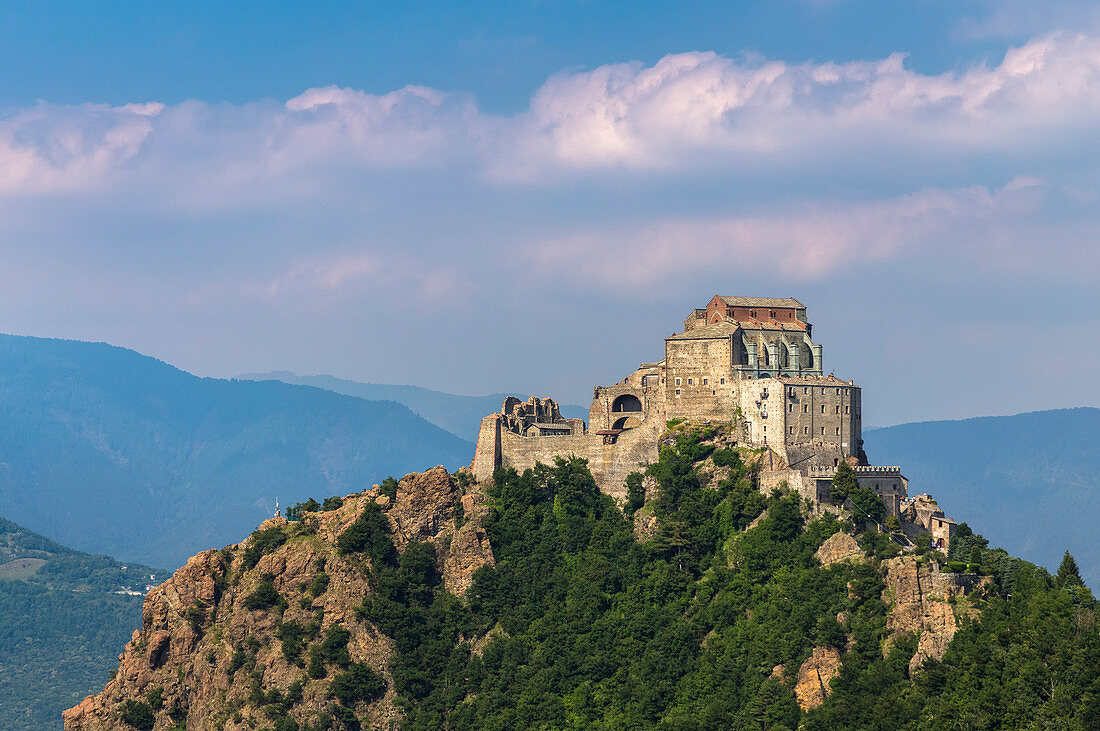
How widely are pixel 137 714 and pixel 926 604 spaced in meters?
75.8

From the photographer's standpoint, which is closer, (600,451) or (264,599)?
(600,451)

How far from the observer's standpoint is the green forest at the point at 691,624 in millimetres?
104750

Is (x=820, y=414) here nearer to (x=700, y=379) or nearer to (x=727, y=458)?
(x=727, y=458)

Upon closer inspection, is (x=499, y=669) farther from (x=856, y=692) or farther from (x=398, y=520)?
(x=856, y=692)

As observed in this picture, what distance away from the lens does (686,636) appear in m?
126

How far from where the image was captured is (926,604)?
111250mm

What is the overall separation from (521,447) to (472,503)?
22.6ft

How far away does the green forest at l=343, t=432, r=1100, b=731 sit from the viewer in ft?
344

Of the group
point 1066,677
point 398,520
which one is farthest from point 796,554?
point 398,520

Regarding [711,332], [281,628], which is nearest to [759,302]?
[711,332]

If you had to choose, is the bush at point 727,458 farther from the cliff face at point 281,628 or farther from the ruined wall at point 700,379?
the cliff face at point 281,628

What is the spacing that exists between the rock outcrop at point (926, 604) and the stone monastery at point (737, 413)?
12618 millimetres

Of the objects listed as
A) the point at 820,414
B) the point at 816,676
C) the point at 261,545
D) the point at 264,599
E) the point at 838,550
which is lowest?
the point at 816,676

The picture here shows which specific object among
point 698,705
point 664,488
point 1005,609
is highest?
point 664,488
